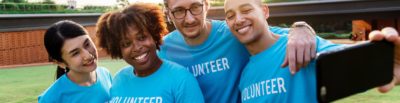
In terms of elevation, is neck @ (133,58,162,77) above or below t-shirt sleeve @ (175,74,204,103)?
above

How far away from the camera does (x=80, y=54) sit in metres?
2.82

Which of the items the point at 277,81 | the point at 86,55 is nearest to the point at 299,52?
the point at 277,81

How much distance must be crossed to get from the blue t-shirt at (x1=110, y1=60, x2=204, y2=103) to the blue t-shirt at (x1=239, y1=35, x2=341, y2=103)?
0.82 feet

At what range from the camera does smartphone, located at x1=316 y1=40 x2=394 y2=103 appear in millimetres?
1059

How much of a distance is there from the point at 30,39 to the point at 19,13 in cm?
665

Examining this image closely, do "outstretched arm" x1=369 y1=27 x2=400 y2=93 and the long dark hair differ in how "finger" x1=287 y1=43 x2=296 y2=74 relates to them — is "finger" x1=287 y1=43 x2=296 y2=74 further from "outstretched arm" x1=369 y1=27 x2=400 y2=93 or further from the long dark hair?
the long dark hair

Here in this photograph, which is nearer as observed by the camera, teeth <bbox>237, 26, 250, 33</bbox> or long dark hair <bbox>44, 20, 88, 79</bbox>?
teeth <bbox>237, 26, 250, 33</bbox>

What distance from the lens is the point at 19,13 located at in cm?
2511

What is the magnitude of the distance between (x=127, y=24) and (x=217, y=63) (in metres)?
0.51

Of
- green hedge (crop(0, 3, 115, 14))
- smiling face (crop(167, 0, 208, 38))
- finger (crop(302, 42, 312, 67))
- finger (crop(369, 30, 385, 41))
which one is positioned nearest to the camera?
finger (crop(369, 30, 385, 41))

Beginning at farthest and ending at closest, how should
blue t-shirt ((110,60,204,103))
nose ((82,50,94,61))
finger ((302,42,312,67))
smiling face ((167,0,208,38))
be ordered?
nose ((82,50,94,61)) < smiling face ((167,0,208,38)) < blue t-shirt ((110,60,204,103)) < finger ((302,42,312,67))

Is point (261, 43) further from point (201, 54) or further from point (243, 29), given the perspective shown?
point (201, 54)

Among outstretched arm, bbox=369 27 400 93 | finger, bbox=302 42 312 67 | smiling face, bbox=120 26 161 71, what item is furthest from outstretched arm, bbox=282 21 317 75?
smiling face, bbox=120 26 161 71

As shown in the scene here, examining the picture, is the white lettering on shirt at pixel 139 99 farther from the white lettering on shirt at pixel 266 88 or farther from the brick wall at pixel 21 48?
the brick wall at pixel 21 48
